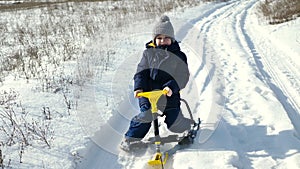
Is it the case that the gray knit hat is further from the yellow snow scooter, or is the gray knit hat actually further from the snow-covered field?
the snow-covered field

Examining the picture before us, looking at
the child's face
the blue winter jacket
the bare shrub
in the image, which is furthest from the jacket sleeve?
the bare shrub

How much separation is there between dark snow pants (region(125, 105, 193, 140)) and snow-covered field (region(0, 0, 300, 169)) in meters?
0.23

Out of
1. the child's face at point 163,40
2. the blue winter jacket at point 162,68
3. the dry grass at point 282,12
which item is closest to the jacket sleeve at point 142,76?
the blue winter jacket at point 162,68

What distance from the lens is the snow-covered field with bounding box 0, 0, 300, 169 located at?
341 centimetres

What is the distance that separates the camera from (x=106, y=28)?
10797mm

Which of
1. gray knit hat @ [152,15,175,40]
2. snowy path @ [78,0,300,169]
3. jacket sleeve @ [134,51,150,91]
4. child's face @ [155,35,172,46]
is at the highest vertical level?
gray knit hat @ [152,15,175,40]

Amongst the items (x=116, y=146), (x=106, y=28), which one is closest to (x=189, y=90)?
(x=116, y=146)

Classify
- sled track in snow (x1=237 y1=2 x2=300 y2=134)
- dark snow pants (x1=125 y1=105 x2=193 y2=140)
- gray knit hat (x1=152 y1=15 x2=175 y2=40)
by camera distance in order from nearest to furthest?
dark snow pants (x1=125 y1=105 x2=193 y2=140) < gray knit hat (x1=152 y1=15 x2=175 y2=40) < sled track in snow (x1=237 y1=2 x2=300 y2=134)

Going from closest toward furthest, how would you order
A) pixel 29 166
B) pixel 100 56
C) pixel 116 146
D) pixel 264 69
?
pixel 29 166, pixel 116 146, pixel 264 69, pixel 100 56

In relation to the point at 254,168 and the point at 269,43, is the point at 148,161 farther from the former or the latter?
the point at 269,43

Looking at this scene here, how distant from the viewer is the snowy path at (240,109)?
3424mm

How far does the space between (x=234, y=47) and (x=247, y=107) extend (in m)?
3.82

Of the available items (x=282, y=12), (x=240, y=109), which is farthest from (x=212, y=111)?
(x=282, y=12)

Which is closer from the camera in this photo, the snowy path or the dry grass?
the snowy path
